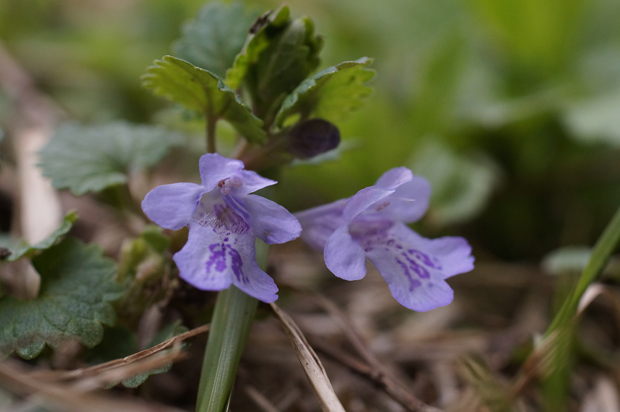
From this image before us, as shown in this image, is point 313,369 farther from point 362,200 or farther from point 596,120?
point 596,120

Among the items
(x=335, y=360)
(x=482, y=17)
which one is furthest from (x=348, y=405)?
(x=482, y=17)

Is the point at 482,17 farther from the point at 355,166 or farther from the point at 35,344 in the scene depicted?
the point at 35,344

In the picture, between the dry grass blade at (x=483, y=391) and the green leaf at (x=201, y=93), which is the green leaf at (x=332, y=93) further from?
the dry grass blade at (x=483, y=391)

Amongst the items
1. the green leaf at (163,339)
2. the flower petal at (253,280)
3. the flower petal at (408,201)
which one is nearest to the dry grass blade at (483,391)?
the flower petal at (408,201)

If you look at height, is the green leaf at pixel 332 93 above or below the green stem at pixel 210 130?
above

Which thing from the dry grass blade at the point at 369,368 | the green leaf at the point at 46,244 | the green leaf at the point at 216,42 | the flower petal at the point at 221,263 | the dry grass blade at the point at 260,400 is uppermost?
the green leaf at the point at 216,42

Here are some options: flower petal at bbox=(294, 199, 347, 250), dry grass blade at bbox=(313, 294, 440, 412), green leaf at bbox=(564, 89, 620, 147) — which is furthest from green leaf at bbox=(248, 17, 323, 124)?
green leaf at bbox=(564, 89, 620, 147)

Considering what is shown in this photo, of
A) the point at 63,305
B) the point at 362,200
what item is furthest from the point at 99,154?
the point at 362,200
